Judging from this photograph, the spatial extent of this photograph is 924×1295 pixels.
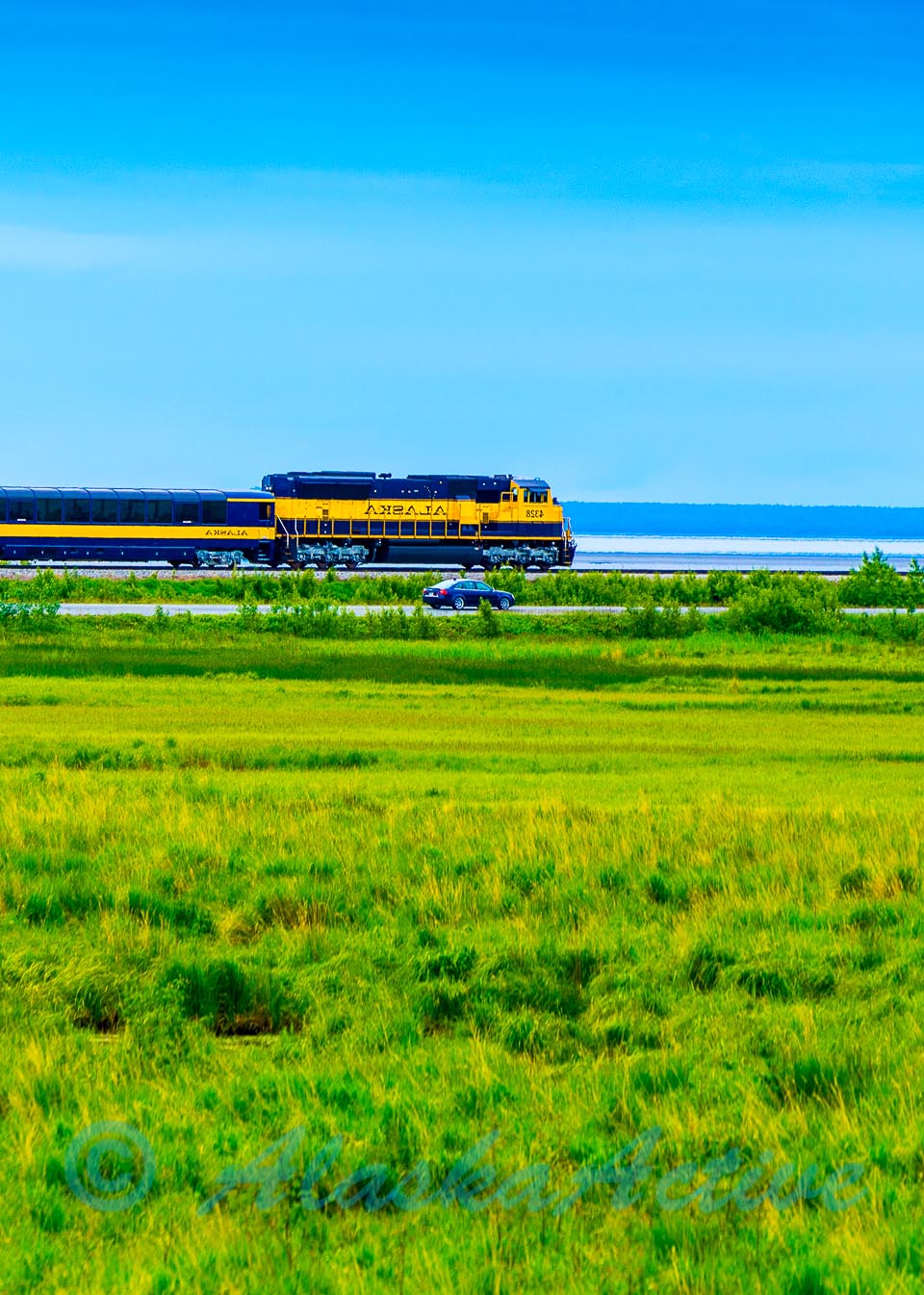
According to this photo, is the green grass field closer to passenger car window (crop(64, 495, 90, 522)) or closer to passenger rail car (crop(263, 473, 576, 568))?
passenger car window (crop(64, 495, 90, 522))

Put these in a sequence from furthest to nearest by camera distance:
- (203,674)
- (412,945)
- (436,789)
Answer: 1. (203,674)
2. (436,789)
3. (412,945)

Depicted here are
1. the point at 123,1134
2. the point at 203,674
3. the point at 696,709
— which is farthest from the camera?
the point at 203,674

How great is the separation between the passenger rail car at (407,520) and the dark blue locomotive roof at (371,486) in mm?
49

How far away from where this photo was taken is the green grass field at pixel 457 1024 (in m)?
4.46

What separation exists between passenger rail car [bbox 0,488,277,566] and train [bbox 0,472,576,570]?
0.05 meters

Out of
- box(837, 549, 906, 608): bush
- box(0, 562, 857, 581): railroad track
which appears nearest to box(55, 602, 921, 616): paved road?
box(837, 549, 906, 608): bush

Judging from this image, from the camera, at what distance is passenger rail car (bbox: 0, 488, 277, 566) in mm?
62031

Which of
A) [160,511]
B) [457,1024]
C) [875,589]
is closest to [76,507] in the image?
[160,511]

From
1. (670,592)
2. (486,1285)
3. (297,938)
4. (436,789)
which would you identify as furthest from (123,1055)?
(670,592)

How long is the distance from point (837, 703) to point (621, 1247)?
2228cm

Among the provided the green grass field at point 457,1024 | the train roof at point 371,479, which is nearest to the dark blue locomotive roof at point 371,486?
the train roof at point 371,479

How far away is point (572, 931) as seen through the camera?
774cm

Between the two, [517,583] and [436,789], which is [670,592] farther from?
[436,789]

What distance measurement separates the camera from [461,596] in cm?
4750
